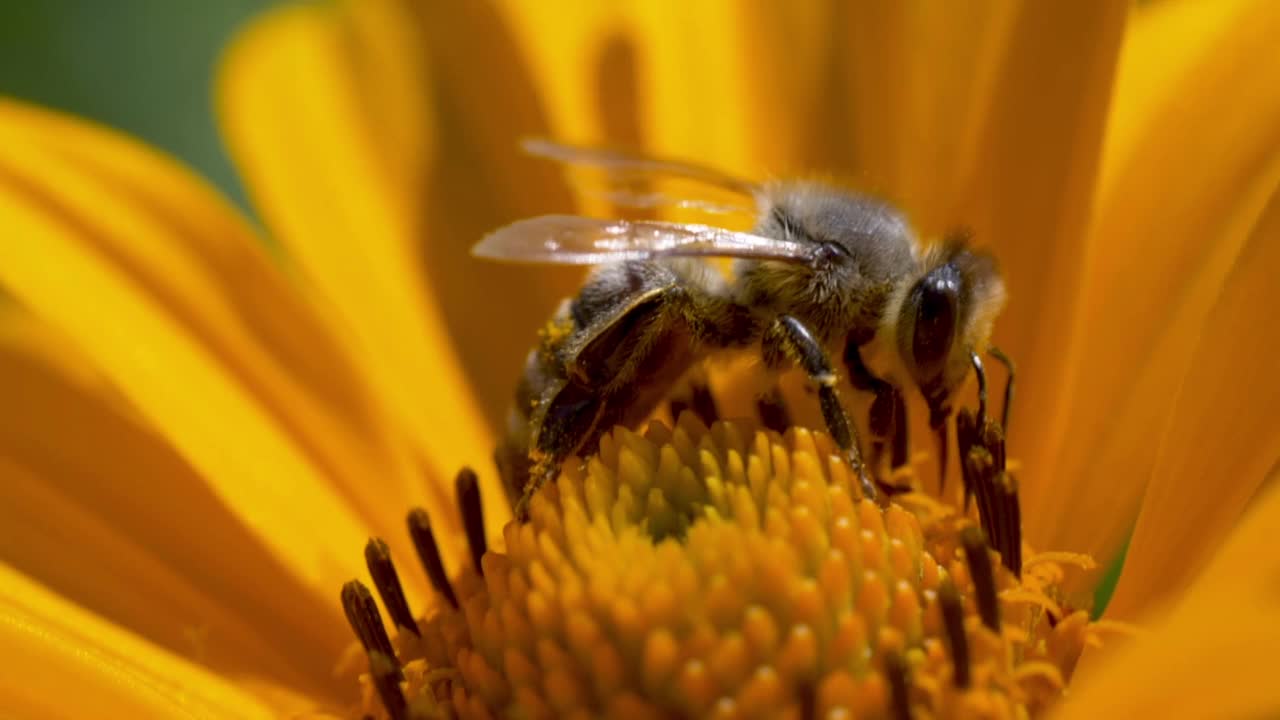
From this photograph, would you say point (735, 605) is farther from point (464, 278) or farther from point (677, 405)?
point (464, 278)

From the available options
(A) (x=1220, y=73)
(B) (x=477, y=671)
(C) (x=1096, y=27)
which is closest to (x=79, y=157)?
(B) (x=477, y=671)

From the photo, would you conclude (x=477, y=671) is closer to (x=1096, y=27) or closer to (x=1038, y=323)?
(x=1038, y=323)

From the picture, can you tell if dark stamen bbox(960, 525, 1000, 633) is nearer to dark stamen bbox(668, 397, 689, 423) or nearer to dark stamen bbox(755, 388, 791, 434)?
dark stamen bbox(755, 388, 791, 434)

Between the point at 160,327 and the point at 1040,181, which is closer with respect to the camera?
the point at 1040,181

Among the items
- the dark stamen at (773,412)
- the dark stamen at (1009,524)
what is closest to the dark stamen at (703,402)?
the dark stamen at (773,412)

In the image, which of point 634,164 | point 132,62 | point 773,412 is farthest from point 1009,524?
point 132,62

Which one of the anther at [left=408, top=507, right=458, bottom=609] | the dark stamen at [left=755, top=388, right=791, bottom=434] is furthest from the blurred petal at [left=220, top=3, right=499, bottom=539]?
the dark stamen at [left=755, top=388, right=791, bottom=434]

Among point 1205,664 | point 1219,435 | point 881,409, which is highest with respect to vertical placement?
point 1205,664
